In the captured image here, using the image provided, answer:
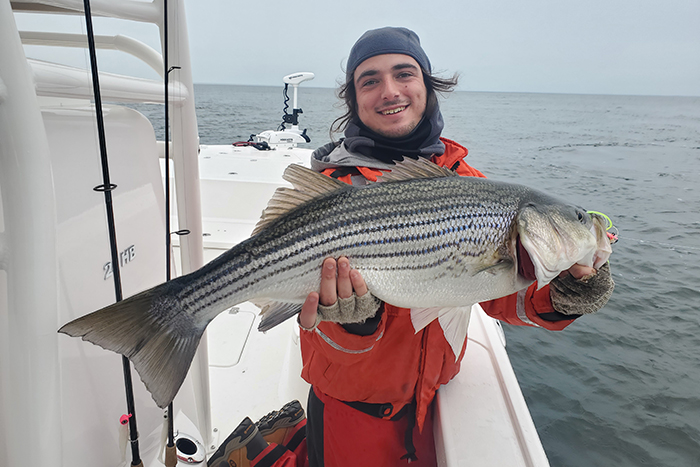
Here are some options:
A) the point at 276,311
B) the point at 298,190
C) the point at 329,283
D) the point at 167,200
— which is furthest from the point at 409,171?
the point at 167,200

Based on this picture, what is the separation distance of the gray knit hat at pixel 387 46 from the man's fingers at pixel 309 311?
5.56ft

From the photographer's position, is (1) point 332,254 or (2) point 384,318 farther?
(2) point 384,318

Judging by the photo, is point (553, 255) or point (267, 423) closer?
point (553, 255)

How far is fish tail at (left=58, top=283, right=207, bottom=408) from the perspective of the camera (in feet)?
4.33

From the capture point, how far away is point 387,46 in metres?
2.55

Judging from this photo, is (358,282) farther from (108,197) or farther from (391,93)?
(391,93)

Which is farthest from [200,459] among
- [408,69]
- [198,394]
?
[408,69]

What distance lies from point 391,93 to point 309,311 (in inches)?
59.6

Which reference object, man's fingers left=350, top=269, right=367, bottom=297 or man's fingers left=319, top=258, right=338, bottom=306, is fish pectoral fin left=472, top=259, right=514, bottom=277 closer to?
man's fingers left=350, top=269, right=367, bottom=297

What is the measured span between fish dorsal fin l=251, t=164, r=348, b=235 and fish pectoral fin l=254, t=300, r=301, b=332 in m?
0.36

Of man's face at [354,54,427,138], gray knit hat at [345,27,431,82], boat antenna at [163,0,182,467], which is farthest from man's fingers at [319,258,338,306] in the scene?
gray knit hat at [345,27,431,82]

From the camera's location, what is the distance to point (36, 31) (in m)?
1.62

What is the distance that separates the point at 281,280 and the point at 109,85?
1.01 metres

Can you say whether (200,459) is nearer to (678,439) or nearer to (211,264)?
(211,264)
